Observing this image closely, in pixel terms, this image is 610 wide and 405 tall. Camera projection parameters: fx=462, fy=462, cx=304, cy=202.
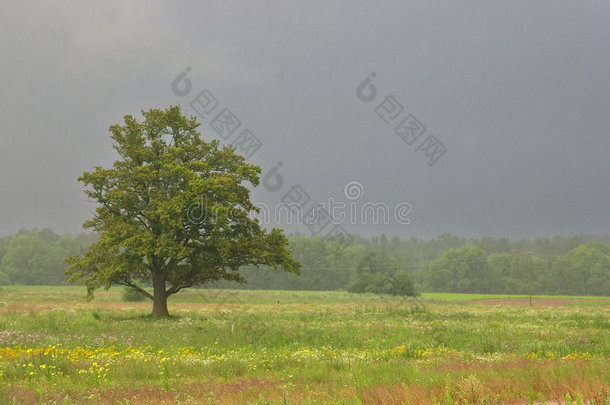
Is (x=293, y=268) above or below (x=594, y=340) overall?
above

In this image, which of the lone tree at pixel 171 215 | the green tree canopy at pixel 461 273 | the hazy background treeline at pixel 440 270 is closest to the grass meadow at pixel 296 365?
the lone tree at pixel 171 215

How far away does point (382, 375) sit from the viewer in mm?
10695

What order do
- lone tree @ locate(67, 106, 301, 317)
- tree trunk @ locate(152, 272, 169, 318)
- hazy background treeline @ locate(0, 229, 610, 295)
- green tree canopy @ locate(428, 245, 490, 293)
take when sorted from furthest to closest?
green tree canopy @ locate(428, 245, 490, 293) → hazy background treeline @ locate(0, 229, 610, 295) → tree trunk @ locate(152, 272, 169, 318) → lone tree @ locate(67, 106, 301, 317)

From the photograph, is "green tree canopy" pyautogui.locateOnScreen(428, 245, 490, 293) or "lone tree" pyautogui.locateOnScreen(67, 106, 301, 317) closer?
"lone tree" pyautogui.locateOnScreen(67, 106, 301, 317)

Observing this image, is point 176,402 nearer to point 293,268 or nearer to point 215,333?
point 215,333

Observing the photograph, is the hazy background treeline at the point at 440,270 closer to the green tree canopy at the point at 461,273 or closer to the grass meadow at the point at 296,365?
the green tree canopy at the point at 461,273

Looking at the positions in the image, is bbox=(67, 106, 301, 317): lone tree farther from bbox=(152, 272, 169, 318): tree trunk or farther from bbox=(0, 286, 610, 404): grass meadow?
bbox=(0, 286, 610, 404): grass meadow

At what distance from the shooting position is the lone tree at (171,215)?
2680 cm

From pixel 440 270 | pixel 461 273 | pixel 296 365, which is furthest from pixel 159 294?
pixel 461 273

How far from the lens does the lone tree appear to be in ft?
87.9

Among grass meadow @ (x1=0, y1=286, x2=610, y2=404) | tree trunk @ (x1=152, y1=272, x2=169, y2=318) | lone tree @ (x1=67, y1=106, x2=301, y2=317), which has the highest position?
lone tree @ (x1=67, y1=106, x2=301, y2=317)

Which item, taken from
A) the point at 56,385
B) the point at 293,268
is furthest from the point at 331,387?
the point at 293,268

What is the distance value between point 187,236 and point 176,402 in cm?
2064

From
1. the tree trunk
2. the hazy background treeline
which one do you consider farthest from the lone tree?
the hazy background treeline
